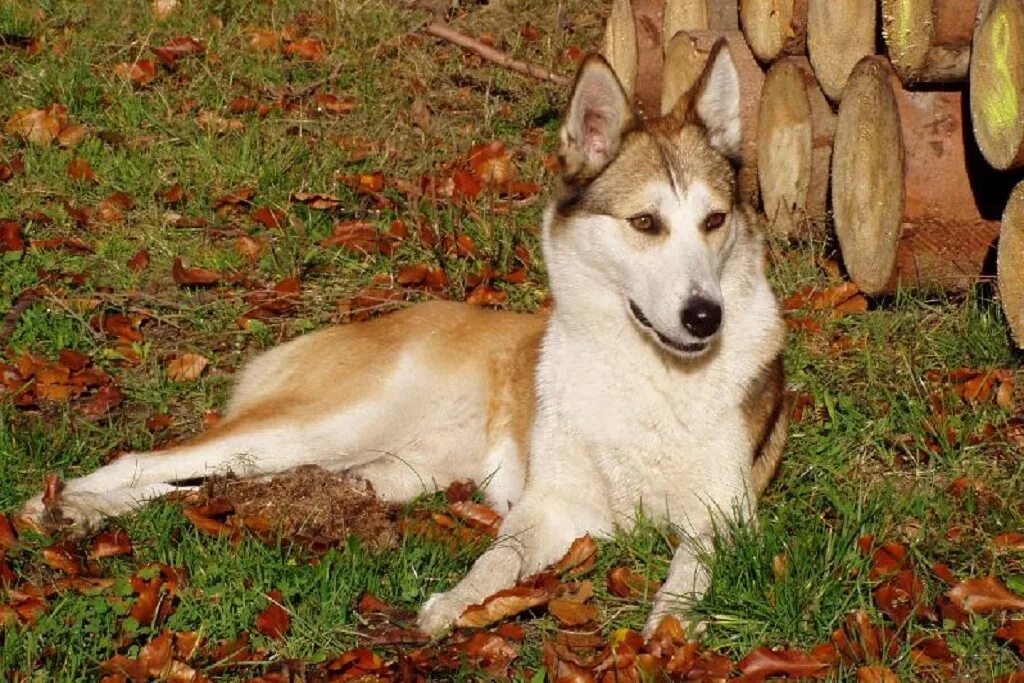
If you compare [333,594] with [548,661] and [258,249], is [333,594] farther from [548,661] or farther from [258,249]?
[258,249]

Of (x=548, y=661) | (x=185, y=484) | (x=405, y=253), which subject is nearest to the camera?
(x=548, y=661)

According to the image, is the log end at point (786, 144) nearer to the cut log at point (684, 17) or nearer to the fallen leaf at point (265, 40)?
the cut log at point (684, 17)

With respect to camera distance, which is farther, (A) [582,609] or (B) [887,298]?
(B) [887,298]

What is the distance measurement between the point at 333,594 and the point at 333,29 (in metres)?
5.71

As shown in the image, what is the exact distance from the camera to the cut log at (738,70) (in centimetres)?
634

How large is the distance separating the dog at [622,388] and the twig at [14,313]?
4.28ft

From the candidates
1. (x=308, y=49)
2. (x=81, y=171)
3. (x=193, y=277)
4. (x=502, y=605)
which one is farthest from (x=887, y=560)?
(x=308, y=49)

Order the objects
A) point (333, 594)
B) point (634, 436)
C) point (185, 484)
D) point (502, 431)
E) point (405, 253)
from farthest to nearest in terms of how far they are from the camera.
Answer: point (405, 253) < point (502, 431) < point (185, 484) < point (634, 436) < point (333, 594)

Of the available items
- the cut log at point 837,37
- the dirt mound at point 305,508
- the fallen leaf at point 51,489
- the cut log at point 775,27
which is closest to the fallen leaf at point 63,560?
the fallen leaf at point 51,489

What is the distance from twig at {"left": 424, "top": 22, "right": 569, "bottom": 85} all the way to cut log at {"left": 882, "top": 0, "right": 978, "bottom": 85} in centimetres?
276

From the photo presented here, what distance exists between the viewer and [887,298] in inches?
221

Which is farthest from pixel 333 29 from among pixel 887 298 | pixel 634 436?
pixel 634 436

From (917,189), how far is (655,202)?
1.88m

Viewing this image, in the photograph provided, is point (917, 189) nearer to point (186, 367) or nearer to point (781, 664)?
point (781, 664)
